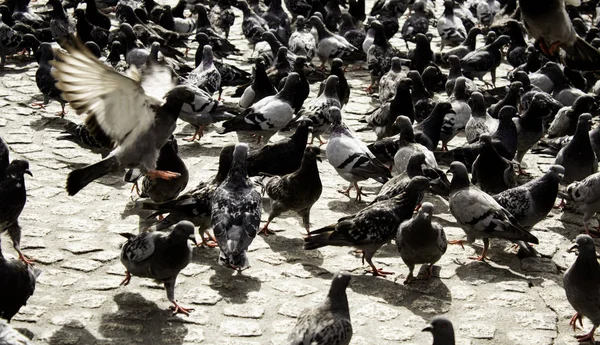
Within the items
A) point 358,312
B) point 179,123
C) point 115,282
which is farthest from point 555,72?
point 115,282

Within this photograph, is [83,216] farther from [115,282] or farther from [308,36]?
[308,36]

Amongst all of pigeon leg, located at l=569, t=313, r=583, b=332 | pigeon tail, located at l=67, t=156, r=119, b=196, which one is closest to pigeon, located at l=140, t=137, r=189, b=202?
pigeon tail, located at l=67, t=156, r=119, b=196

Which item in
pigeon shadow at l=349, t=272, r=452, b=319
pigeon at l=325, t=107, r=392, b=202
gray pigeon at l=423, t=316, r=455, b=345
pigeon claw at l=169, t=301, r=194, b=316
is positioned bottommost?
pigeon shadow at l=349, t=272, r=452, b=319

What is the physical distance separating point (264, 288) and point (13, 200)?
2.48 m

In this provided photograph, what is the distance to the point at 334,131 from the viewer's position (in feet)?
35.6

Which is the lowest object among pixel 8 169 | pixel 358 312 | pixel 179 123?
pixel 179 123

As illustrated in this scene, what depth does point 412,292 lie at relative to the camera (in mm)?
8211

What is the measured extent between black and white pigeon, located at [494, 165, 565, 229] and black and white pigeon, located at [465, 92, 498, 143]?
2.34m

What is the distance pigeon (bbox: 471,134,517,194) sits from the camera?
10.1 meters

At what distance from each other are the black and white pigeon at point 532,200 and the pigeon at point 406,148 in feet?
3.87

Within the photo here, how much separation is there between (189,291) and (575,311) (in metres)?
3.45

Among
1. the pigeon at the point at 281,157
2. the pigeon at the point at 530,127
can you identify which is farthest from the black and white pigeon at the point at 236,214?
the pigeon at the point at 530,127

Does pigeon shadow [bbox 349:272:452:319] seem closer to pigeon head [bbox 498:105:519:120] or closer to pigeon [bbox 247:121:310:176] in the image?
pigeon [bbox 247:121:310:176]

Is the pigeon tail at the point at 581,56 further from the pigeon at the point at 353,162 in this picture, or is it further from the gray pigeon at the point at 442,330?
the gray pigeon at the point at 442,330
